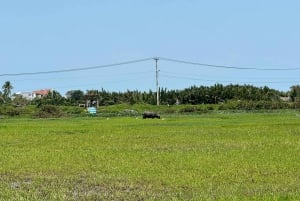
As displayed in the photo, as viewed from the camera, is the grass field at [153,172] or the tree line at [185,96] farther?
the tree line at [185,96]

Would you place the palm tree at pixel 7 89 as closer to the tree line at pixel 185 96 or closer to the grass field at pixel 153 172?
the tree line at pixel 185 96

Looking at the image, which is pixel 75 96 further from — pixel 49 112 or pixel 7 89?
pixel 49 112

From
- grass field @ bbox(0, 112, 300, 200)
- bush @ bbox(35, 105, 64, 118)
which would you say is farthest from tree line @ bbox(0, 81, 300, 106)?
grass field @ bbox(0, 112, 300, 200)

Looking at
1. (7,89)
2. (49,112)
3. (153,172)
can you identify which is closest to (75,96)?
(7,89)

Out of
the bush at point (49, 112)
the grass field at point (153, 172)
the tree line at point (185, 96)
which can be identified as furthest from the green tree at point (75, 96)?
the grass field at point (153, 172)

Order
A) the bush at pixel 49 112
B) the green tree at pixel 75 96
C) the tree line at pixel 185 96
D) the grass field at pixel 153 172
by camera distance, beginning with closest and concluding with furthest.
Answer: the grass field at pixel 153 172, the bush at pixel 49 112, the tree line at pixel 185 96, the green tree at pixel 75 96

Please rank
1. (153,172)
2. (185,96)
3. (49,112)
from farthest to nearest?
(185,96)
(49,112)
(153,172)

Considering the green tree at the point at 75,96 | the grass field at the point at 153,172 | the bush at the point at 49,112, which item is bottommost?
the grass field at the point at 153,172

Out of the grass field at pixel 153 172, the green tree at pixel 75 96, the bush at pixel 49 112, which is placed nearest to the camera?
the grass field at pixel 153 172

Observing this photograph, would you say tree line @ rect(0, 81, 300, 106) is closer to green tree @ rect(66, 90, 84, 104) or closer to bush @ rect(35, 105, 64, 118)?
green tree @ rect(66, 90, 84, 104)

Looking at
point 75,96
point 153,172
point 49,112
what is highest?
point 75,96

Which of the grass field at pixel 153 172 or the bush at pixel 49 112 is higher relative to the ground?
the bush at pixel 49 112

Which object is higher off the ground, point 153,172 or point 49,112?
point 49,112

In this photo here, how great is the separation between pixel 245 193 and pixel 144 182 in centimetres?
211
